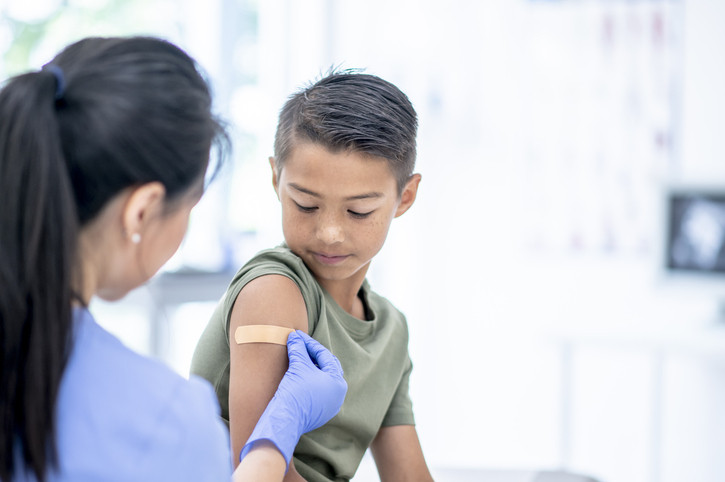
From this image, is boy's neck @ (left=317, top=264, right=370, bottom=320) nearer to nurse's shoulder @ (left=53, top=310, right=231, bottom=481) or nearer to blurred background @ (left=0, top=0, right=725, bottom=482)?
nurse's shoulder @ (left=53, top=310, right=231, bottom=481)

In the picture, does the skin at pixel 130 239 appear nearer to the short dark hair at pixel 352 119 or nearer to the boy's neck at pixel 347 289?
the short dark hair at pixel 352 119

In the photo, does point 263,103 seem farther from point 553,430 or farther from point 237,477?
point 237,477

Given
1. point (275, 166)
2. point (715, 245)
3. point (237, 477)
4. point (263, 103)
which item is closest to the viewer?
point (237, 477)

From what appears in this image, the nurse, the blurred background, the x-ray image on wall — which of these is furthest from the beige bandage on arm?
the x-ray image on wall

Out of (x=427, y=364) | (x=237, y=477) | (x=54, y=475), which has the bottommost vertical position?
(x=427, y=364)

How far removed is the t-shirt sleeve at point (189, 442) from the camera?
684 millimetres

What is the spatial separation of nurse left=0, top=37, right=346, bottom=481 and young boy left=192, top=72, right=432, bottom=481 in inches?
11.5

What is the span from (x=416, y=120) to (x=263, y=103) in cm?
241

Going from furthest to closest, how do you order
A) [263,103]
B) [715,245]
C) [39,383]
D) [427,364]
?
[427,364], [263,103], [715,245], [39,383]

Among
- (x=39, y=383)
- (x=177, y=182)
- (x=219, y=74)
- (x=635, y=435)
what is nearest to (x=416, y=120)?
(x=177, y=182)

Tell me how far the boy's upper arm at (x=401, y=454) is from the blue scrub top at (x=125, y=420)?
61 cm

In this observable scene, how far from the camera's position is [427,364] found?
3.81 m

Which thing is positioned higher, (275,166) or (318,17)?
(318,17)

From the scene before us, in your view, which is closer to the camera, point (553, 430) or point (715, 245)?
point (715, 245)
